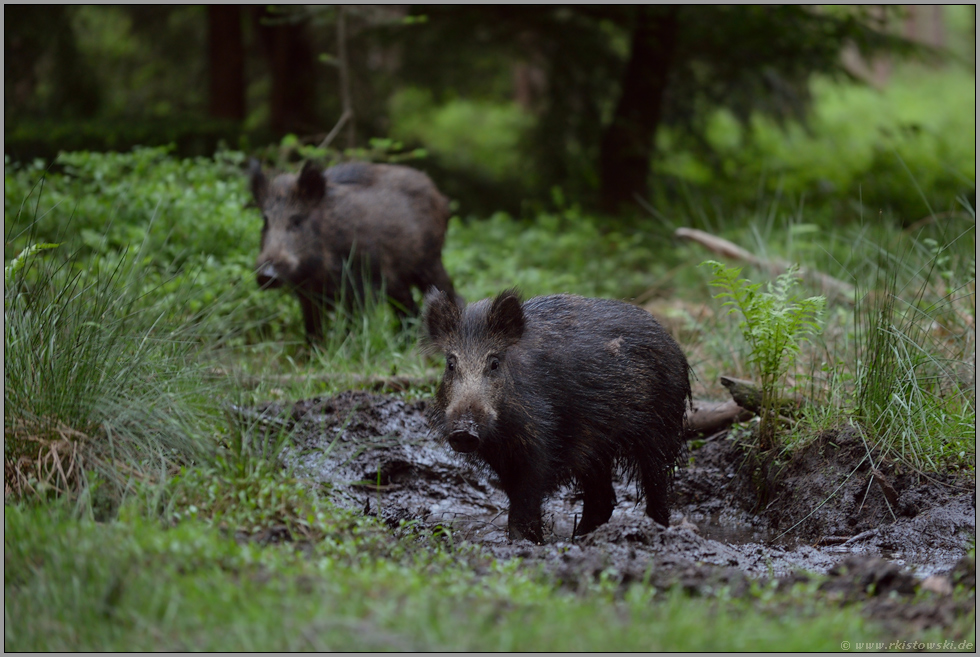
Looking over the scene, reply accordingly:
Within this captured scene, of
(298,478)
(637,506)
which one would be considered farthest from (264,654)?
(637,506)

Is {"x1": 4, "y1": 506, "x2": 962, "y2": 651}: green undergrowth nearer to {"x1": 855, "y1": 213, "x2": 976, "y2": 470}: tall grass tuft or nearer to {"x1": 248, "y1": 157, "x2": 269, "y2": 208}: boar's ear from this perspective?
{"x1": 855, "y1": 213, "x2": 976, "y2": 470}: tall grass tuft

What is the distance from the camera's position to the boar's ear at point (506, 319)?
15.3ft

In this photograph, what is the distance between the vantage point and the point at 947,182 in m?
12.5

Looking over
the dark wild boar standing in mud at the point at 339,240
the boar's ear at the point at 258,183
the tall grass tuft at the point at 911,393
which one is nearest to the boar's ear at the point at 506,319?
the tall grass tuft at the point at 911,393

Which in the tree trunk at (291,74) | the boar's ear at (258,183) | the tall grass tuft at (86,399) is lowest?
the tall grass tuft at (86,399)

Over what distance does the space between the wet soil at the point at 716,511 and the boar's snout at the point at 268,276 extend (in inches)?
63.6

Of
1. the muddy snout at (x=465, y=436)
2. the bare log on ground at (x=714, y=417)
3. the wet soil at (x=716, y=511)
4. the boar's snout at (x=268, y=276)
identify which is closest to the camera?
the wet soil at (x=716, y=511)

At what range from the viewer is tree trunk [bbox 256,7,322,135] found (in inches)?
503

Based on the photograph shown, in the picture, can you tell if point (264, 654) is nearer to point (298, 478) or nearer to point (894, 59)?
point (298, 478)

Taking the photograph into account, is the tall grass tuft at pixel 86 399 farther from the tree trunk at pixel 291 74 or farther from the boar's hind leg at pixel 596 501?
the tree trunk at pixel 291 74

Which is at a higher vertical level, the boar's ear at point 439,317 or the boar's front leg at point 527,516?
the boar's ear at point 439,317

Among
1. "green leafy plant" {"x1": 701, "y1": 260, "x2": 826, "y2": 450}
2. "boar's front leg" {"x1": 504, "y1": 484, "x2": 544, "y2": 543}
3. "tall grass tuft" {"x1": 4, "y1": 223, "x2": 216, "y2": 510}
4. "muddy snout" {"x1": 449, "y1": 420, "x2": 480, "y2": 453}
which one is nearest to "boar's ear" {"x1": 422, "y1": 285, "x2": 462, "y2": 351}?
"muddy snout" {"x1": 449, "y1": 420, "x2": 480, "y2": 453}

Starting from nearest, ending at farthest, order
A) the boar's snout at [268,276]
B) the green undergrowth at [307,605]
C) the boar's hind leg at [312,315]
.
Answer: the green undergrowth at [307,605] → the boar's snout at [268,276] → the boar's hind leg at [312,315]

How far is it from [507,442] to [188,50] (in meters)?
11.3
